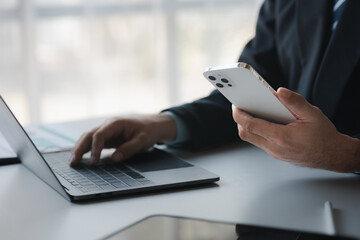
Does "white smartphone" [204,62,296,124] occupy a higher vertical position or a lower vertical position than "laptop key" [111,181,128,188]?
higher

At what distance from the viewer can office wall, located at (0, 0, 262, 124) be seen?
264 centimetres

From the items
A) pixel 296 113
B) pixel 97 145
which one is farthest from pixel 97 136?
pixel 296 113

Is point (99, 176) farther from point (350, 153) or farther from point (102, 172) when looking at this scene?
point (350, 153)

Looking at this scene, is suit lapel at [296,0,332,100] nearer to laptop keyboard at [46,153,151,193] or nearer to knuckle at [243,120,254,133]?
knuckle at [243,120,254,133]

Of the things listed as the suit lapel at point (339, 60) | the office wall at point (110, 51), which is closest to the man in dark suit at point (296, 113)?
the suit lapel at point (339, 60)

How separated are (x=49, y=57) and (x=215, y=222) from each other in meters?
2.12

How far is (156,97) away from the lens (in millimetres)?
3088

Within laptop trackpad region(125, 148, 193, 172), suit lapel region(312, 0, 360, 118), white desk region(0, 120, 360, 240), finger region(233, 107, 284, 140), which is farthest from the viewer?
suit lapel region(312, 0, 360, 118)

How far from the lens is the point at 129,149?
42.1 inches

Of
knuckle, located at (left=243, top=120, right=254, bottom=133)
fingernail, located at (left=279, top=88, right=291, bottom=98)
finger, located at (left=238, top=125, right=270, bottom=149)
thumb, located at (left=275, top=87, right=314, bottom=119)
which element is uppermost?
fingernail, located at (left=279, top=88, right=291, bottom=98)

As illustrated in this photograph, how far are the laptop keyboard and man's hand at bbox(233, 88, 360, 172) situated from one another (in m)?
0.20

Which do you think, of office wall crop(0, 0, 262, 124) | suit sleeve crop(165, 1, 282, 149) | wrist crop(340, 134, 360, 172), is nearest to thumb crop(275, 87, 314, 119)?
wrist crop(340, 134, 360, 172)

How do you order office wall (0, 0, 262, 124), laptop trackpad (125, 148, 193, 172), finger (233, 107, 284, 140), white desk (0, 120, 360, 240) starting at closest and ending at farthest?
white desk (0, 120, 360, 240)
finger (233, 107, 284, 140)
laptop trackpad (125, 148, 193, 172)
office wall (0, 0, 262, 124)

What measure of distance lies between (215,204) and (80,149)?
0.34 m
